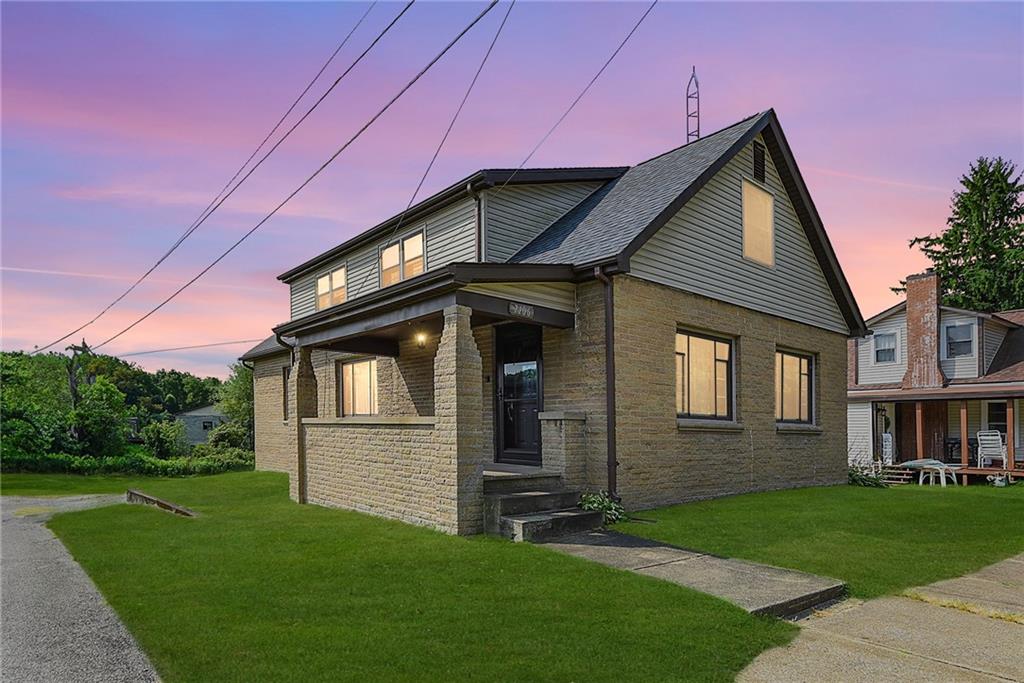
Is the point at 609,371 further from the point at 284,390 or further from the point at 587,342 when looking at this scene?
the point at 284,390

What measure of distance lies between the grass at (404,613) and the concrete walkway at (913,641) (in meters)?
0.31

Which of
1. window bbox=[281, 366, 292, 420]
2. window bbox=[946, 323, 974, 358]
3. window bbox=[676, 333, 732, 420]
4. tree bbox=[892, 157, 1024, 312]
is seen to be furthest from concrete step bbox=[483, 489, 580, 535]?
tree bbox=[892, 157, 1024, 312]

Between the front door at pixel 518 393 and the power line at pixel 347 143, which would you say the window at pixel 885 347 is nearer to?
the front door at pixel 518 393

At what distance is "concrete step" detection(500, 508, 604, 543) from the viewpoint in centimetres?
891

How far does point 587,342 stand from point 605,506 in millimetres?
2610

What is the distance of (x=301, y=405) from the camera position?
1420cm

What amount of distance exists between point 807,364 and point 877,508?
5.45 meters

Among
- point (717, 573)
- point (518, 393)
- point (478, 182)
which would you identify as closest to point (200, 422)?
point (478, 182)

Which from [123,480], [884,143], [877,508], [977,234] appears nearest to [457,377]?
[877,508]

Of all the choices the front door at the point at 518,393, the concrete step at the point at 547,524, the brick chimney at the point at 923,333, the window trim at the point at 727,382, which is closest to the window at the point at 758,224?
the window trim at the point at 727,382

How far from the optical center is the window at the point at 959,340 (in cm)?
2550

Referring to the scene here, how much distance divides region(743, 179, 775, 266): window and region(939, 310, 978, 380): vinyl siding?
14692 millimetres

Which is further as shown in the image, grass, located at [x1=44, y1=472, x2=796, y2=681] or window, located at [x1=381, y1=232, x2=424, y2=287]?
window, located at [x1=381, y1=232, x2=424, y2=287]

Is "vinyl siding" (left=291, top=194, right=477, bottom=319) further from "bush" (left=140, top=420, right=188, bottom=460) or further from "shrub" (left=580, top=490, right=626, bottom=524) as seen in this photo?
"bush" (left=140, top=420, right=188, bottom=460)
